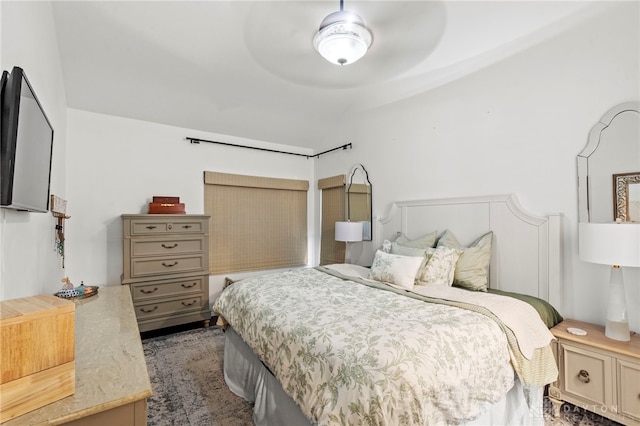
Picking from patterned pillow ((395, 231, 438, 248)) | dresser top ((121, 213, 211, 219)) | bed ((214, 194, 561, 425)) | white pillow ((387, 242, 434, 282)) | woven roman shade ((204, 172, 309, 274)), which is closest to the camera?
bed ((214, 194, 561, 425))

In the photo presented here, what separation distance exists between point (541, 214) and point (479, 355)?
57.5 inches

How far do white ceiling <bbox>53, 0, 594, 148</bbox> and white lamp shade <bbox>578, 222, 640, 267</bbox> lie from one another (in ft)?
5.27

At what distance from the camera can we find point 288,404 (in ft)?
5.58

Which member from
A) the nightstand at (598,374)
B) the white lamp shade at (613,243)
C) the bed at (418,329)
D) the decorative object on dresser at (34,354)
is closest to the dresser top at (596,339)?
the nightstand at (598,374)

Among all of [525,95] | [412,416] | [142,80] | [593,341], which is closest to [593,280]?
[593,341]

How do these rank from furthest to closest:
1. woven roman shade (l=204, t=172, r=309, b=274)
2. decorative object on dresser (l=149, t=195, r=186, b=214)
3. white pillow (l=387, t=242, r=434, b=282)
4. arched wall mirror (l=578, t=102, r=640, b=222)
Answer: woven roman shade (l=204, t=172, r=309, b=274) → decorative object on dresser (l=149, t=195, r=186, b=214) → white pillow (l=387, t=242, r=434, b=282) → arched wall mirror (l=578, t=102, r=640, b=222)

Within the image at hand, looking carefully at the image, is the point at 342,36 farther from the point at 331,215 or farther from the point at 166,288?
the point at 166,288

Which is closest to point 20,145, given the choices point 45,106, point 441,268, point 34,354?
point 34,354

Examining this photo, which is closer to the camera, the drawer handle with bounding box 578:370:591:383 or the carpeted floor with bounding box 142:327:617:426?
the drawer handle with bounding box 578:370:591:383

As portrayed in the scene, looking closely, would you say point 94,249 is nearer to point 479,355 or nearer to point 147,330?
point 147,330

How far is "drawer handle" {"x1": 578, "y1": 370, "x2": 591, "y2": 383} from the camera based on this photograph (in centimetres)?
186

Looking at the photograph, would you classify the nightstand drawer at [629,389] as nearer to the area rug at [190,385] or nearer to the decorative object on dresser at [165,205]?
the area rug at [190,385]

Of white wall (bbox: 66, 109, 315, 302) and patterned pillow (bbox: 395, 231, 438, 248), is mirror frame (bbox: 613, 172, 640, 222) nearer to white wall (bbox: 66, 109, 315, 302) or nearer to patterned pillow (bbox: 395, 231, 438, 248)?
patterned pillow (bbox: 395, 231, 438, 248)

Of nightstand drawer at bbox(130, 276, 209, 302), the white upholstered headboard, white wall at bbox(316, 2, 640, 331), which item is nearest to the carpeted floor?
nightstand drawer at bbox(130, 276, 209, 302)
